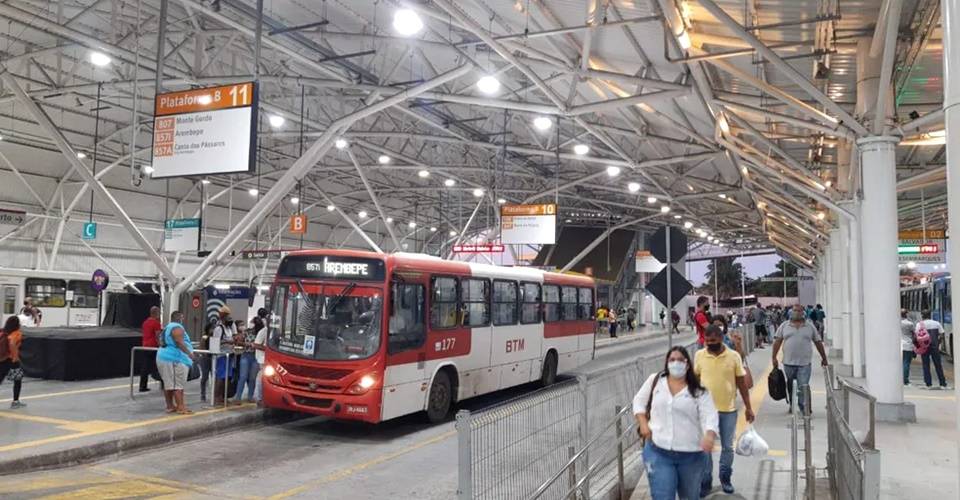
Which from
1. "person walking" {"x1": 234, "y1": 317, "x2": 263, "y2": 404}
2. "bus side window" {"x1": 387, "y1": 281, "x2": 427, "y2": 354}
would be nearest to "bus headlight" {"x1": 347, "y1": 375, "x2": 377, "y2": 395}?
"bus side window" {"x1": 387, "y1": 281, "x2": 427, "y2": 354}

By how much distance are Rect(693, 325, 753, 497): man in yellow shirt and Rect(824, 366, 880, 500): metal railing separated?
869mm

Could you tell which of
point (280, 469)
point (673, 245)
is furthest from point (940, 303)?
point (280, 469)

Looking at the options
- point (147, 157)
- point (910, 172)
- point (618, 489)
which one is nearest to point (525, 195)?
point (147, 157)

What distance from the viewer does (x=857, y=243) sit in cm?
1666

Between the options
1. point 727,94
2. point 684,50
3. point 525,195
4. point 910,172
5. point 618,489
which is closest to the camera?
point 618,489

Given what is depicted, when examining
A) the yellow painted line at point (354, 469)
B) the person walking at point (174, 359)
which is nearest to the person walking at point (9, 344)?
the person walking at point (174, 359)

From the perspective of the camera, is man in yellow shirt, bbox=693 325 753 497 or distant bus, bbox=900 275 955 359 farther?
distant bus, bbox=900 275 955 359

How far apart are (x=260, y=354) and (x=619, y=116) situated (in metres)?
15.2

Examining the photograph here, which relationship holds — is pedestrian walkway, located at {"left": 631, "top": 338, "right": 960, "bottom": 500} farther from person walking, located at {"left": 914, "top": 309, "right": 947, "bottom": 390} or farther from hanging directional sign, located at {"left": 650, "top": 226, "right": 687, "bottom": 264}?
hanging directional sign, located at {"left": 650, "top": 226, "right": 687, "bottom": 264}

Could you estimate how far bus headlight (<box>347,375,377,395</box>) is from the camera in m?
11.2

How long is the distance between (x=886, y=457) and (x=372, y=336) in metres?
7.51

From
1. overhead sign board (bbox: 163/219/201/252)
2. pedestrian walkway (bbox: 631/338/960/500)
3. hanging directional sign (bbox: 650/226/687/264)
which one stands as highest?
overhead sign board (bbox: 163/219/201/252)

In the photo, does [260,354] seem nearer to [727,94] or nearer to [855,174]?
[727,94]

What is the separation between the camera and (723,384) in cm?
706
